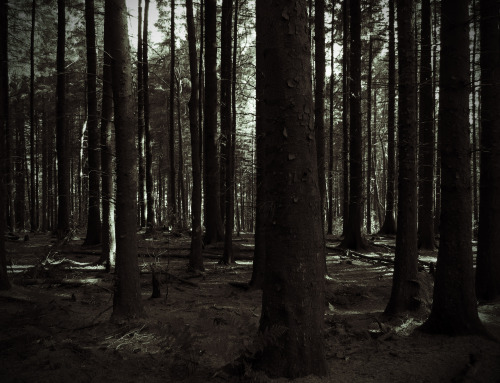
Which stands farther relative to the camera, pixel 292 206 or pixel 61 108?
pixel 61 108

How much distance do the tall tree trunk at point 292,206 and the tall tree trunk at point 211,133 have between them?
930cm

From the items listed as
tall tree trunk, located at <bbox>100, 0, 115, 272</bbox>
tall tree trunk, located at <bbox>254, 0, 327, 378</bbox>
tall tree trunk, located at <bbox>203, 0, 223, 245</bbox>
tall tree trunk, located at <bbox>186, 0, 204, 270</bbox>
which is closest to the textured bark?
tall tree trunk, located at <bbox>254, 0, 327, 378</bbox>

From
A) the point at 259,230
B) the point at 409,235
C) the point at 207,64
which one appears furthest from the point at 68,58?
the point at 409,235

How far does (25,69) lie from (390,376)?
84.2ft

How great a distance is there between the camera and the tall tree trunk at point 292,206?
3.62m

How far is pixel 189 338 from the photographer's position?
4.05 m

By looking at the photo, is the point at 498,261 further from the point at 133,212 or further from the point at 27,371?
the point at 27,371

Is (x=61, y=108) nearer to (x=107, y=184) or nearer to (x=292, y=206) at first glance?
(x=107, y=184)

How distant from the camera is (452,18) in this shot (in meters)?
5.67

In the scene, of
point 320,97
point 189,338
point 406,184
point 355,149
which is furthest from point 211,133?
point 189,338

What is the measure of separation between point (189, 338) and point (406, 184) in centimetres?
471

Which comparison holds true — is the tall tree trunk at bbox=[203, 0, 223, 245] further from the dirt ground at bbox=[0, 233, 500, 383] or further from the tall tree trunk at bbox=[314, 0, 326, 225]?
the dirt ground at bbox=[0, 233, 500, 383]

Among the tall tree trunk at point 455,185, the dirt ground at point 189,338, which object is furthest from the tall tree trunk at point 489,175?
the tall tree trunk at point 455,185

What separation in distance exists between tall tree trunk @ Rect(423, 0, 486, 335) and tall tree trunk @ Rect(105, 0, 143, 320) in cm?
492
